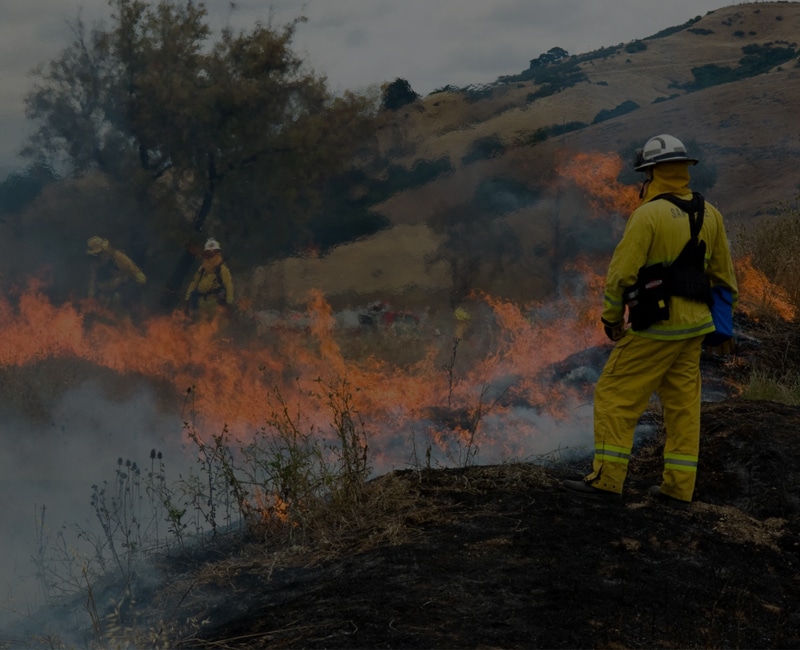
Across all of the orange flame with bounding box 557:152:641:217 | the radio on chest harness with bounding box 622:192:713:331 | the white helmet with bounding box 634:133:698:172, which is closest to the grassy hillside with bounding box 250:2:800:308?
the orange flame with bounding box 557:152:641:217

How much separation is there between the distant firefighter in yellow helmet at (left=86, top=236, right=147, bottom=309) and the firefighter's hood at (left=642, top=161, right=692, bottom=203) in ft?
39.5

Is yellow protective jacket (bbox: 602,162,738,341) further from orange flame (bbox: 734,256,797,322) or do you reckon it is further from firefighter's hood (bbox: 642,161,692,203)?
orange flame (bbox: 734,256,797,322)

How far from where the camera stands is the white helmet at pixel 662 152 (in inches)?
206

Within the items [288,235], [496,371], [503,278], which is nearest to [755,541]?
[496,371]

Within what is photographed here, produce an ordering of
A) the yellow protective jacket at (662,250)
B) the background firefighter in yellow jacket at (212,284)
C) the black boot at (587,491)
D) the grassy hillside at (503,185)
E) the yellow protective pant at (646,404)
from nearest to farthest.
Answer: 1. the yellow protective jacket at (662,250)
2. the yellow protective pant at (646,404)
3. the black boot at (587,491)
4. the grassy hillside at (503,185)
5. the background firefighter in yellow jacket at (212,284)

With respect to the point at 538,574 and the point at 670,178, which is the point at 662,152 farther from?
the point at 538,574

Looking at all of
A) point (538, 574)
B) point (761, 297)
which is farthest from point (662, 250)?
point (761, 297)

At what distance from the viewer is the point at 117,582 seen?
5840 mm

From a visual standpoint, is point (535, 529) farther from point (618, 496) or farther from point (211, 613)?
point (211, 613)

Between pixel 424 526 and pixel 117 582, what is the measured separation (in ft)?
7.55

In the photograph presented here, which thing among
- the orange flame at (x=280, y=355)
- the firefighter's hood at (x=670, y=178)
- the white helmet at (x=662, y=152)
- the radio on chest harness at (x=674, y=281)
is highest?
the white helmet at (x=662, y=152)

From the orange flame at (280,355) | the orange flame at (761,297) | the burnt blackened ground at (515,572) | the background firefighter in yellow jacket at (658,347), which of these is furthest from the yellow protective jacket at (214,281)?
the background firefighter in yellow jacket at (658,347)

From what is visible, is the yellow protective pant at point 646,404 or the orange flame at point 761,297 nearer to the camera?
the yellow protective pant at point 646,404

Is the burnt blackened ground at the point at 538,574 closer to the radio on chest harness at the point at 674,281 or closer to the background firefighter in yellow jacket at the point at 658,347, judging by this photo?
the background firefighter in yellow jacket at the point at 658,347
